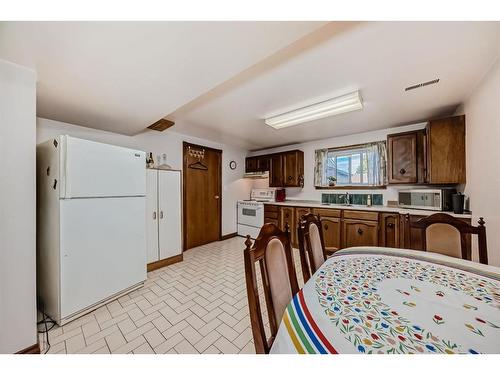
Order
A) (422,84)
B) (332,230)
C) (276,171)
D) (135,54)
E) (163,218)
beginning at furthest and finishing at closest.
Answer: (276,171) → (332,230) → (163,218) → (422,84) → (135,54)

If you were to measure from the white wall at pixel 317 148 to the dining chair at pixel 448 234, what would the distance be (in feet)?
6.25

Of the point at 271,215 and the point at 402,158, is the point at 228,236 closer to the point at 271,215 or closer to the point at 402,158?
the point at 271,215

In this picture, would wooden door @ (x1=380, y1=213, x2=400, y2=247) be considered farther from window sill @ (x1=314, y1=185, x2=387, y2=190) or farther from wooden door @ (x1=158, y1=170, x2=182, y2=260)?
wooden door @ (x1=158, y1=170, x2=182, y2=260)

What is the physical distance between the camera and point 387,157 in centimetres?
300

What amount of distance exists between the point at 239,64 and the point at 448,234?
6.63 ft

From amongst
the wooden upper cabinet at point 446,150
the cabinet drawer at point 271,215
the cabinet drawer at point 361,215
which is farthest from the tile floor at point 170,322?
the wooden upper cabinet at point 446,150

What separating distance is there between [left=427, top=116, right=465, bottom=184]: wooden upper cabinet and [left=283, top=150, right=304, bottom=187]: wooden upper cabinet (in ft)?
6.60

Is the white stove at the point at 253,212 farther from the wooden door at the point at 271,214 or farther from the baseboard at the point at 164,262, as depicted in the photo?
the baseboard at the point at 164,262

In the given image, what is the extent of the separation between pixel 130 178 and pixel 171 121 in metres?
1.10

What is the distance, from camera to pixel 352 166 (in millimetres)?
3615

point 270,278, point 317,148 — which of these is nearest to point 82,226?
point 270,278

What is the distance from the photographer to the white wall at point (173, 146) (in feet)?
7.55

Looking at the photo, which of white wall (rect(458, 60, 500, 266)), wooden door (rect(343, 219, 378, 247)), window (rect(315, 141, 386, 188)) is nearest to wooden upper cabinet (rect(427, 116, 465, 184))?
white wall (rect(458, 60, 500, 266))

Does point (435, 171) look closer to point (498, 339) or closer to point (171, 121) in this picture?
point (498, 339)
